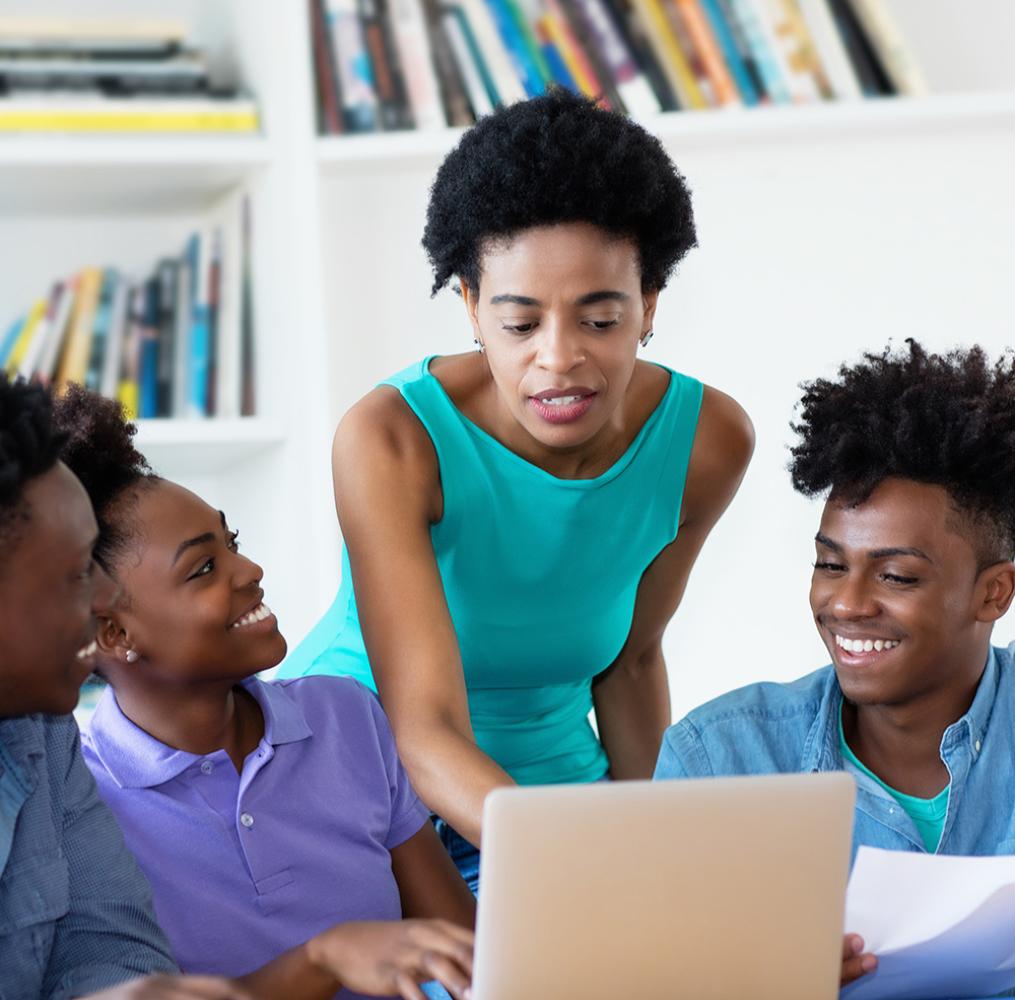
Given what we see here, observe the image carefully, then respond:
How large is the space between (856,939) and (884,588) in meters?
0.51

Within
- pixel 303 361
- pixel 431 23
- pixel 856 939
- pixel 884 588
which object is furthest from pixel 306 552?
pixel 856 939

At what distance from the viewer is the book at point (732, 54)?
8.12 feet

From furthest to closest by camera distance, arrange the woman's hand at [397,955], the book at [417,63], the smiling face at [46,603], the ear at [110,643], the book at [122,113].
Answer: the book at [417,63], the book at [122,113], the ear at [110,643], the smiling face at [46,603], the woman's hand at [397,955]

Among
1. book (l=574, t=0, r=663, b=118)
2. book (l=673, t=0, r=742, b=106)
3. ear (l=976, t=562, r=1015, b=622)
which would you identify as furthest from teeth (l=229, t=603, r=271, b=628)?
book (l=673, t=0, r=742, b=106)

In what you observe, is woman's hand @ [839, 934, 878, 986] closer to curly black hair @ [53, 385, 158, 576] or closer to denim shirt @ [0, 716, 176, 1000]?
denim shirt @ [0, 716, 176, 1000]

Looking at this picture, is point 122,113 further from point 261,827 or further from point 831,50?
point 261,827

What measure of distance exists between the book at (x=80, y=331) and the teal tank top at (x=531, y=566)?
2.61ft

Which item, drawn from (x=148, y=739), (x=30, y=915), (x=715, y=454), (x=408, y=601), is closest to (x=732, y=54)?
(x=715, y=454)

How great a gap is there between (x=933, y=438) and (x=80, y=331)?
140 centimetres

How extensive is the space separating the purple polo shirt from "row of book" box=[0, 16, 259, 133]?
3.64ft

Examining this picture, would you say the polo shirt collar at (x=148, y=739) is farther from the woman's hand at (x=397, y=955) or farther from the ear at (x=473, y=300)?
the ear at (x=473, y=300)

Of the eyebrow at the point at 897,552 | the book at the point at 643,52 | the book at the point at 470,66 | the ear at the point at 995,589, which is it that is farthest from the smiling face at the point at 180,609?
the book at the point at 643,52

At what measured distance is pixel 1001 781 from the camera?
152cm

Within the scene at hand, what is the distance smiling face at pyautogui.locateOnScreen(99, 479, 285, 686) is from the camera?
1.52 m
